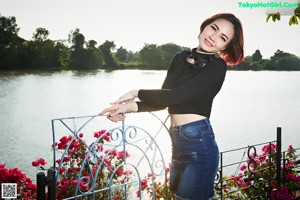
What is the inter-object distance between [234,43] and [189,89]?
1.46 ft

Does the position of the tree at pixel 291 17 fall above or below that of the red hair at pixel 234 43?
above

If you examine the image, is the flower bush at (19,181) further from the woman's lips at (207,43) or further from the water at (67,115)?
the water at (67,115)

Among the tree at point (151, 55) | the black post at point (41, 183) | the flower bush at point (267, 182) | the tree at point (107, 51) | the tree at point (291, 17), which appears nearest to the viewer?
the black post at point (41, 183)

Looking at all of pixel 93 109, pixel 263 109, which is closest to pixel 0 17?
pixel 93 109

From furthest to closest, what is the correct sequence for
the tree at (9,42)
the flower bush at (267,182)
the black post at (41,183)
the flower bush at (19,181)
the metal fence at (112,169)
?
the tree at (9,42)
the flower bush at (267,182)
the flower bush at (19,181)
the metal fence at (112,169)
the black post at (41,183)

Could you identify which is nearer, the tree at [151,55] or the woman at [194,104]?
the woman at [194,104]

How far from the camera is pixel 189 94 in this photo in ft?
5.08

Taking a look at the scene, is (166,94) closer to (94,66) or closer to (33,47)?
(33,47)

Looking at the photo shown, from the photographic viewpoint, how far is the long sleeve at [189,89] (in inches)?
60.7

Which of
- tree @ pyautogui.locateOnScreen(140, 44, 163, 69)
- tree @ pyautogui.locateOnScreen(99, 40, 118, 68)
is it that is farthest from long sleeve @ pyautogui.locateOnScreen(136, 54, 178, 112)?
tree @ pyautogui.locateOnScreen(99, 40, 118, 68)

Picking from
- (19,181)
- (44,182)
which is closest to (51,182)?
(44,182)

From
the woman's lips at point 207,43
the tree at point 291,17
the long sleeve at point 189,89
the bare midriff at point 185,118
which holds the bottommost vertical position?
the bare midriff at point 185,118

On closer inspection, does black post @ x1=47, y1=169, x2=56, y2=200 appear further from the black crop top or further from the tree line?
the tree line

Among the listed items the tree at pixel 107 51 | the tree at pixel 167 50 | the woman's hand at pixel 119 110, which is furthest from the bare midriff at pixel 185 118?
the tree at pixel 107 51
